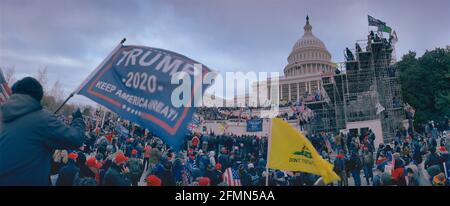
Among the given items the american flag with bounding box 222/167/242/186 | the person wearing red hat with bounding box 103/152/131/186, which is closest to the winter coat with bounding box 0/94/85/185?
the person wearing red hat with bounding box 103/152/131/186

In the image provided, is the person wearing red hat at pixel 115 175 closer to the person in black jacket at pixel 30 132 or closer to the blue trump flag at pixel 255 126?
the person in black jacket at pixel 30 132

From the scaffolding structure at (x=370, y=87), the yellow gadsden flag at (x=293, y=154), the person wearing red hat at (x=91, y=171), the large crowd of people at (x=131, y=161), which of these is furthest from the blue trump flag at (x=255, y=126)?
the yellow gadsden flag at (x=293, y=154)

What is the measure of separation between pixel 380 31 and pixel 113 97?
70.8 ft

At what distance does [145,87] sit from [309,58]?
61.8 metres

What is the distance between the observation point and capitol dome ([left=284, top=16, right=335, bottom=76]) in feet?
212

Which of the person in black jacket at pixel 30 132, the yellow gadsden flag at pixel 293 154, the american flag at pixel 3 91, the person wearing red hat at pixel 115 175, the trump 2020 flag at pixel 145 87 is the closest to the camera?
the person in black jacket at pixel 30 132

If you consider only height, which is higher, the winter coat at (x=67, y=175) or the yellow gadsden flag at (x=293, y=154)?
the yellow gadsden flag at (x=293, y=154)

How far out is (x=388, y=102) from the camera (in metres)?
22.9

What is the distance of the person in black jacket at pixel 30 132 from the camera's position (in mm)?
4973

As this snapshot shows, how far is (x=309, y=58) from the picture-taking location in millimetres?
64875

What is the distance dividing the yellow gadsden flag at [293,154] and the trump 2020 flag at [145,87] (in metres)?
1.50

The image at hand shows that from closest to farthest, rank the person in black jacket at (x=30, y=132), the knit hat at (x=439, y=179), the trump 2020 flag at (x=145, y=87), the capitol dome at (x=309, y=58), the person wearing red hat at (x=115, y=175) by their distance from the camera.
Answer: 1. the person in black jacket at (x=30, y=132)
2. the trump 2020 flag at (x=145, y=87)
3. the person wearing red hat at (x=115, y=175)
4. the knit hat at (x=439, y=179)
5. the capitol dome at (x=309, y=58)

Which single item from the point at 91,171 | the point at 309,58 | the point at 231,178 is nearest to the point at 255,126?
the point at 231,178
